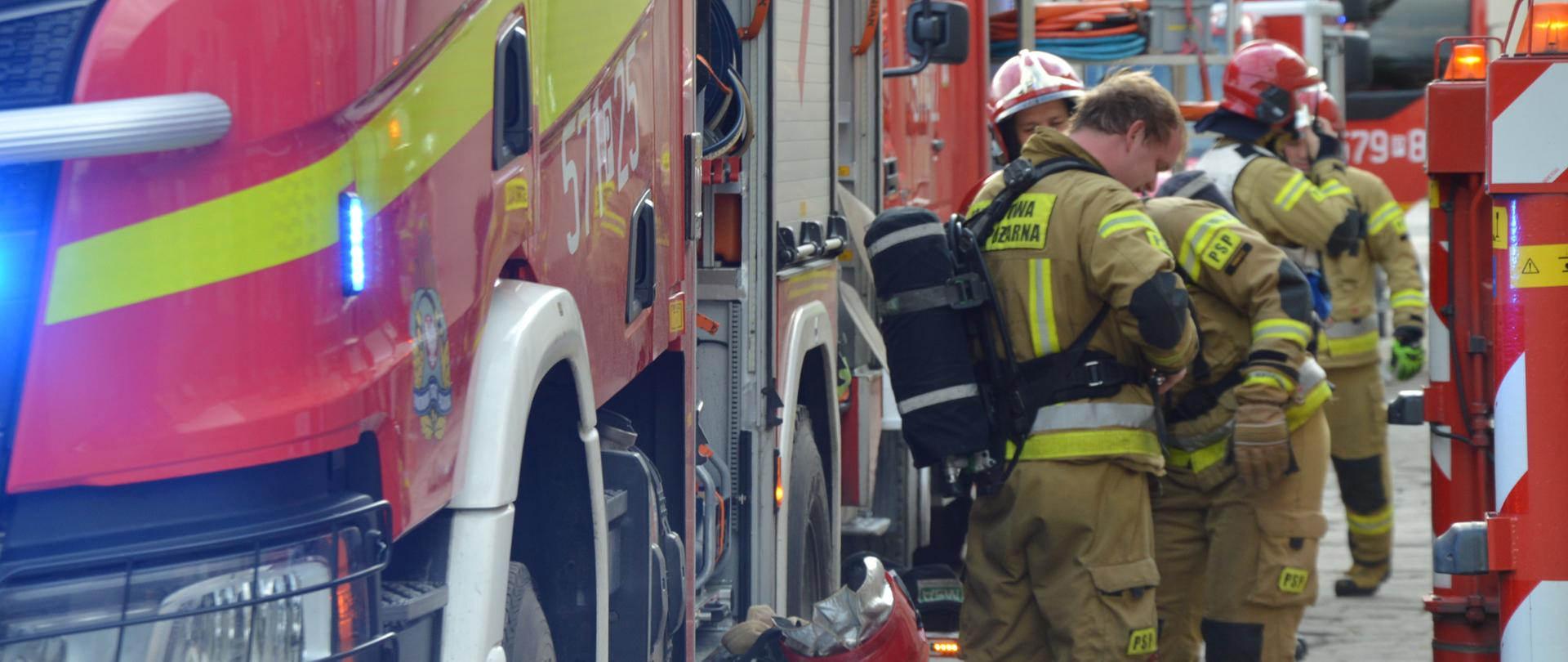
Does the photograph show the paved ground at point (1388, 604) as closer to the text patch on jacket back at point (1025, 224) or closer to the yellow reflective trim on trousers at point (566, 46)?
the text patch on jacket back at point (1025, 224)

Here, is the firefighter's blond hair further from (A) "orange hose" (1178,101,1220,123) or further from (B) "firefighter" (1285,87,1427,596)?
(A) "orange hose" (1178,101,1220,123)

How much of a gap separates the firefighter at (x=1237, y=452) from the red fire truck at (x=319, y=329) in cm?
225

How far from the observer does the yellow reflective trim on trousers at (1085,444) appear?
15.2 feet

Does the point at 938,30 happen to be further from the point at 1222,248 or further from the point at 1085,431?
the point at 1085,431

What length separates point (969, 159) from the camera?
8070 millimetres

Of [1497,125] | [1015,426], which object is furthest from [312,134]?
[1015,426]

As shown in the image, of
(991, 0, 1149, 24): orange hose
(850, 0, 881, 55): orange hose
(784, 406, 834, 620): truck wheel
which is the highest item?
(991, 0, 1149, 24): orange hose

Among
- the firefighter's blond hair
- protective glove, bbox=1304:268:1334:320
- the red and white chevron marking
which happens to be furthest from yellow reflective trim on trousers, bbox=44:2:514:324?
protective glove, bbox=1304:268:1334:320

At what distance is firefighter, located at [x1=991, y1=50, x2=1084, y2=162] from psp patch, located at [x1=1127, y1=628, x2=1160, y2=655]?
1.32 meters

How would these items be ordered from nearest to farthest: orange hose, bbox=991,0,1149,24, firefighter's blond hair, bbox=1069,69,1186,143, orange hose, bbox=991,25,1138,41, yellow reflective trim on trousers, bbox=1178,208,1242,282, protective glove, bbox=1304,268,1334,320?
firefighter's blond hair, bbox=1069,69,1186,143 < yellow reflective trim on trousers, bbox=1178,208,1242,282 < protective glove, bbox=1304,268,1334,320 < orange hose, bbox=991,25,1138,41 < orange hose, bbox=991,0,1149,24

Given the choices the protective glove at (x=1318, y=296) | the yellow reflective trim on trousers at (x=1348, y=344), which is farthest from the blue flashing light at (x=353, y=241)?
the yellow reflective trim on trousers at (x=1348, y=344)

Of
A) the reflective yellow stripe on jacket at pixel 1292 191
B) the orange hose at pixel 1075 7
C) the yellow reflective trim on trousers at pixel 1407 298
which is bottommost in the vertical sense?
the yellow reflective trim on trousers at pixel 1407 298

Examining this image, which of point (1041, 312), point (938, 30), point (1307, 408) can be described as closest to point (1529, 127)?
point (1041, 312)

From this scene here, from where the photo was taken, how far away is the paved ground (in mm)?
7086
